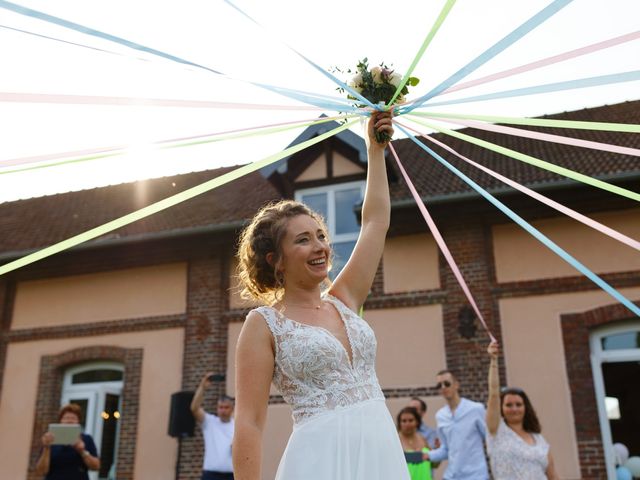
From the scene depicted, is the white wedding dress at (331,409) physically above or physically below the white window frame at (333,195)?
below

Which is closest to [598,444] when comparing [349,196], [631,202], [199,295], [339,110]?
[631,202]

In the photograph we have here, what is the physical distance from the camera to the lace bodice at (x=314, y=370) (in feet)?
7.48

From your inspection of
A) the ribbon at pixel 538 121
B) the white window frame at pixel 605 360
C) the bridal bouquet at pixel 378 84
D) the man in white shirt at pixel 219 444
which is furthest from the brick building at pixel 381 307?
the bridal bouquet at pixel 378 84

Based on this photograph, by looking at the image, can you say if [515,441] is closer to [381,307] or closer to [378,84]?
[378,84]

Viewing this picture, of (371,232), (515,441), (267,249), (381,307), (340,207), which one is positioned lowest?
(515,441)

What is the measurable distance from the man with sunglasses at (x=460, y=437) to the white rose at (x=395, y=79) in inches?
183

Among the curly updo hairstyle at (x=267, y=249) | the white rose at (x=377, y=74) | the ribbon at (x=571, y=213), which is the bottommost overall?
the curly updo hairstyle at (x=267, y=249)

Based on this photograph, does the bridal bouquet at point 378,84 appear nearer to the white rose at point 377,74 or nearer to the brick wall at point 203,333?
the white rose at point 377,74

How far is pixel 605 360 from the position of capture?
9.78 meters

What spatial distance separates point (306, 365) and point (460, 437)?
17.2 feet

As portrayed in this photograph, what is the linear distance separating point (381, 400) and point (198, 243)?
400 inches

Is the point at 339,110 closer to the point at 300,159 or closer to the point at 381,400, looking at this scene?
the point at 381,400

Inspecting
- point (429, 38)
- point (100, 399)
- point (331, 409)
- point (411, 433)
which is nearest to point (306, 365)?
point (331, 409)

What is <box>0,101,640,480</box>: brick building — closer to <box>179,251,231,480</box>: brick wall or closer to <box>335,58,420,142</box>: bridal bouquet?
<box>179,251,231,480</box>: brick wall
